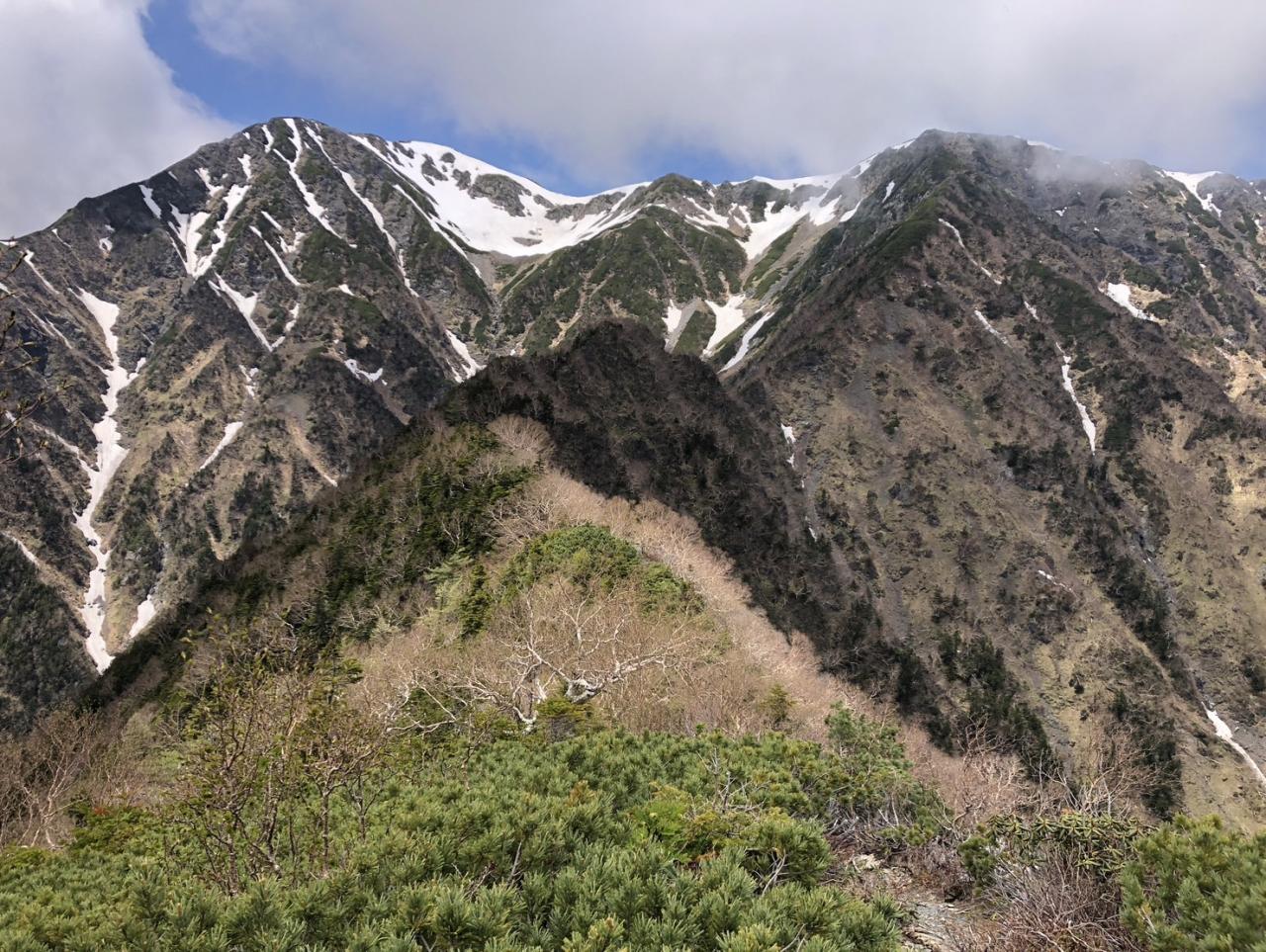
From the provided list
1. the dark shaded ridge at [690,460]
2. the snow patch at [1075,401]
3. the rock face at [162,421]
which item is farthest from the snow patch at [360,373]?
the snow patch at [1075,401]

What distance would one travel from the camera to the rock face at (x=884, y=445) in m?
76.8

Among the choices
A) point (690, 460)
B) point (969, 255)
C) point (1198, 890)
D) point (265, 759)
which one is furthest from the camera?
point (969, 255)

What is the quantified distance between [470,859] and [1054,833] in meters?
6.46

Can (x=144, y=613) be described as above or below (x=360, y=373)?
below

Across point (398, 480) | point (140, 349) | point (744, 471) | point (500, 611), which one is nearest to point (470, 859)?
point (500, 611)

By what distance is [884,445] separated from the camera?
4193 inches

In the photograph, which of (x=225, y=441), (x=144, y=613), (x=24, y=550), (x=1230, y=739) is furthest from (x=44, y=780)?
(x=225, y=441)

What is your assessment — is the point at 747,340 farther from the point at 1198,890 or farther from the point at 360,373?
the point at 1198,890

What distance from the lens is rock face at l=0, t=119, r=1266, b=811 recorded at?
76.8m

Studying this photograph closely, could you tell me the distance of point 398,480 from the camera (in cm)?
5122

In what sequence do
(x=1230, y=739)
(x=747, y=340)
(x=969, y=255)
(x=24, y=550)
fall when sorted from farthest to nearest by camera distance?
(x=747, y=340) < (x=24, y=550) < (x=969, y=255) < (x=1230, y=739)

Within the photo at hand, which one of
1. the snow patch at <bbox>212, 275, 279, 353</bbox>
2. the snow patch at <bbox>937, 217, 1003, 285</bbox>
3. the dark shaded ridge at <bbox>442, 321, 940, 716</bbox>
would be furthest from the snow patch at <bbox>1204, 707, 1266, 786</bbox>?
the snow patch at <bbox>212, 275, 279, 353</bbox>

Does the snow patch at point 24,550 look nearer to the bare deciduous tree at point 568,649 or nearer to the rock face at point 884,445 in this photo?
the rock face at point 884,445

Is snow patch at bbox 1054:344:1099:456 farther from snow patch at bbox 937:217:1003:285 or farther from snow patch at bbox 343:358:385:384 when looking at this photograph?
snow patch at bbox 343:358:385:384
